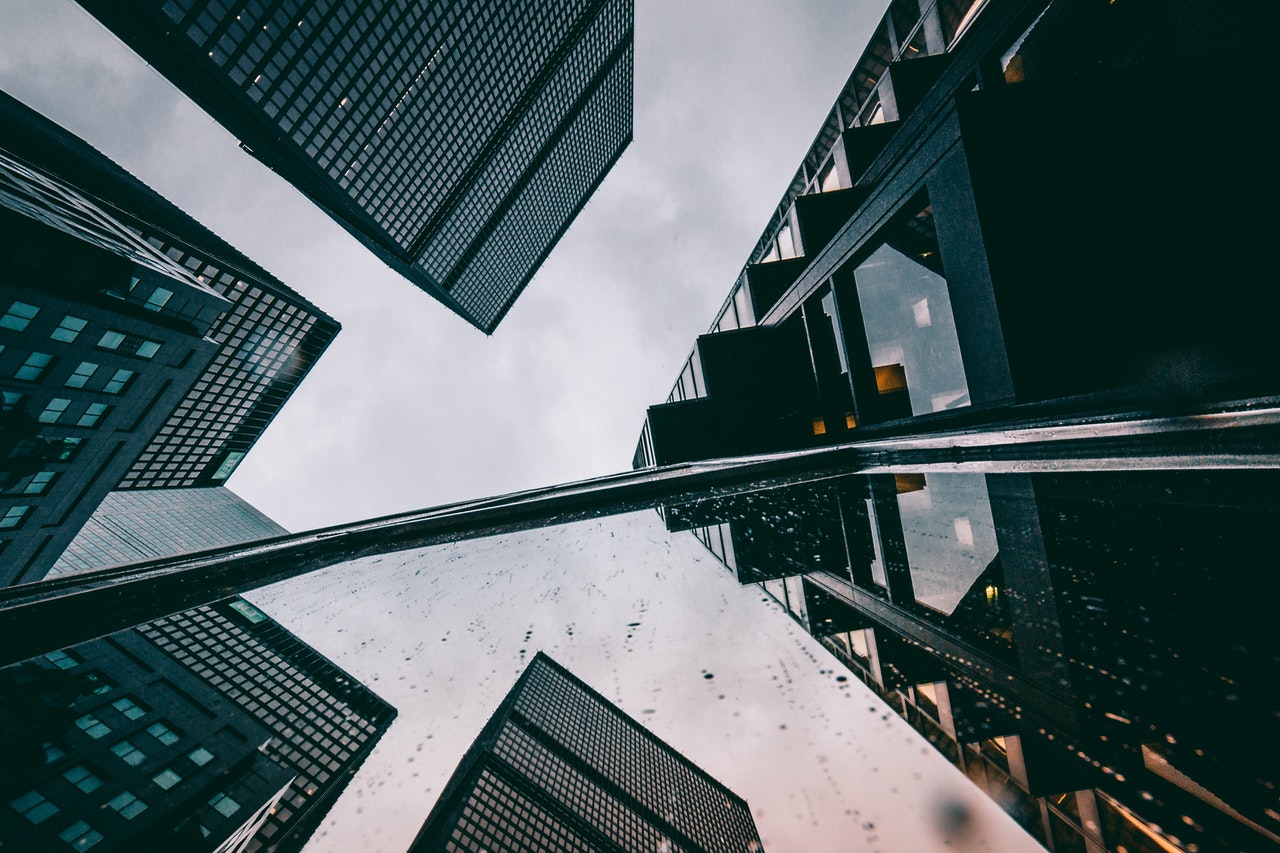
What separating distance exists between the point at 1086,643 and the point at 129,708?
314 centimetres

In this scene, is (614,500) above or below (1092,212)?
below

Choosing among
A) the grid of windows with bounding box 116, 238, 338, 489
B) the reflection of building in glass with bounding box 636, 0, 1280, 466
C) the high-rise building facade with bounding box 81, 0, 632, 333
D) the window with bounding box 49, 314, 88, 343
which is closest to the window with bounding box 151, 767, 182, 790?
the reflection of building in glass with bounding box 636, 0, 1280, 466

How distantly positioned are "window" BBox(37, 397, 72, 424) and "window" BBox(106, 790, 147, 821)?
3254cm

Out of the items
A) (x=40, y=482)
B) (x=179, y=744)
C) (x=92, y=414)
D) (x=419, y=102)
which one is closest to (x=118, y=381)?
(x=92, y=414)

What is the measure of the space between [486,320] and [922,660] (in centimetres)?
10394

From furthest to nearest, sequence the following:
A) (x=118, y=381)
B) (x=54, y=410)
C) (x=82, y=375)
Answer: (x=118, y=381) < (x=82, y=375) < (x=54, y=410)

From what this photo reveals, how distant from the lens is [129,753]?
1.55 meters

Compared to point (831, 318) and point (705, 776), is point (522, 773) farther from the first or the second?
point (831, 318)

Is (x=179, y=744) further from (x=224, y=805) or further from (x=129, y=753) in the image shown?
(x=224, y=805)

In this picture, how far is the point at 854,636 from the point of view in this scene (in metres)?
1.48

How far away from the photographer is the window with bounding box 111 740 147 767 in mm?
1476

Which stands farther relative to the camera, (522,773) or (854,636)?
(854,636)

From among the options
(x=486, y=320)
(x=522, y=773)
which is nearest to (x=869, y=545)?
(x=522, y=773)

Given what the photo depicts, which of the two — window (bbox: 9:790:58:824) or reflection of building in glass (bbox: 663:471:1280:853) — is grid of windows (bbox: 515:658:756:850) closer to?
reflection of building in glass (bbox: 663:471:1280:853)
